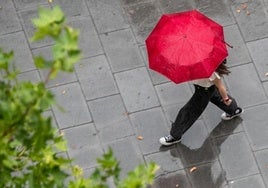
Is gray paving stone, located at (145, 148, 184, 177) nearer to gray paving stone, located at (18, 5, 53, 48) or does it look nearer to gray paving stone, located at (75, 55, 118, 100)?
gray paving stone, located at (75, 55, 118, 100)

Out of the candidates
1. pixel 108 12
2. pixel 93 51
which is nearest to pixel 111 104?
pixel 93 51

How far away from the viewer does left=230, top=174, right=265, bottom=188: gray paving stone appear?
22.6 feet

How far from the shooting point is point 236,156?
7070 millimetres

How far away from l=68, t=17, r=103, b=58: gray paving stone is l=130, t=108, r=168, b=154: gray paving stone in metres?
1.00

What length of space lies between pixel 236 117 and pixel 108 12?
6.90 ft

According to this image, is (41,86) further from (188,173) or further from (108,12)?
(108,12)

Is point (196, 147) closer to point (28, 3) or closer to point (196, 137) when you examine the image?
point (196, 137)

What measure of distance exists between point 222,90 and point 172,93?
1.04m

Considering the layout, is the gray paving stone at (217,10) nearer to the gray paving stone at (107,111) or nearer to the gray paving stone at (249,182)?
the gray paving stone at (107,111)

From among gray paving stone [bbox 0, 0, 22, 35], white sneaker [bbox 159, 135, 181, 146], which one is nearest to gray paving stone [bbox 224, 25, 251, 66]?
white sneaker [bbox 159, 135, 181, 146]

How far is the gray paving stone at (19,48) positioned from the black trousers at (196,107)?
1.93 m

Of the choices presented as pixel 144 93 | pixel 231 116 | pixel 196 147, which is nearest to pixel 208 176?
pixel 196 147

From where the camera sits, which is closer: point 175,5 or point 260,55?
point 260,55

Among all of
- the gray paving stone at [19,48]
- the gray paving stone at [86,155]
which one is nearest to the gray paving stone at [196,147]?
the gray paving stone at [86,155]
